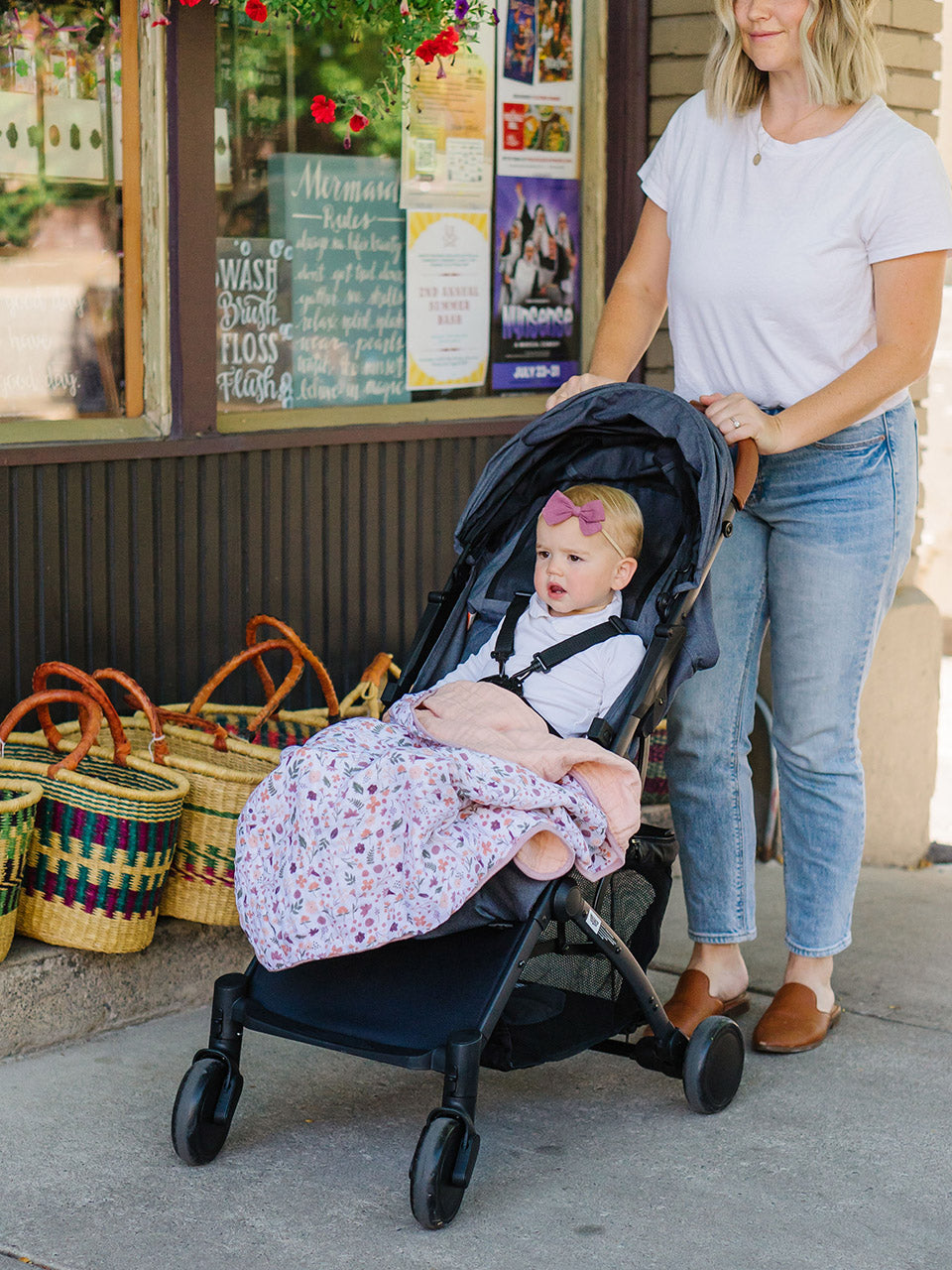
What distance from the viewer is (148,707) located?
3.81m

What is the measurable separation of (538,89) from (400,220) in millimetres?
707

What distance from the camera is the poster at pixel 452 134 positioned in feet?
16.1

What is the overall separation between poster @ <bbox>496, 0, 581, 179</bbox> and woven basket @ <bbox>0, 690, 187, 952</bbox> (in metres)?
2.42

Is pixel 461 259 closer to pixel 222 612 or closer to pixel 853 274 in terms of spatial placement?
pixel 222 612

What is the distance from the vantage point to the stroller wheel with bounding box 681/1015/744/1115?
3.33m

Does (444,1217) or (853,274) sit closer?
(444,1217)

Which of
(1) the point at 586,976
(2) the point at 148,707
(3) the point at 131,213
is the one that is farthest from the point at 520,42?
(1) the point at 586,976

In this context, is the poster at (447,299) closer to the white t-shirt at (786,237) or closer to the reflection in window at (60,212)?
the reflection in window at (60,212)

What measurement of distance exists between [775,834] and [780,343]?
2234 millimetres

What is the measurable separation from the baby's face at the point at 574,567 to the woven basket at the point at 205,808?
0.89 metres

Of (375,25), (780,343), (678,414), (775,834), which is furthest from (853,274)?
(775,834)

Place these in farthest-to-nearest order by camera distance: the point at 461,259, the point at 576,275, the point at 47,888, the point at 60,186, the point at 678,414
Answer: the point at 576,275, the point at 461,259, the point at 60,186, the point at 47,888, the point at 678,414

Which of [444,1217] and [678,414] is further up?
[678,414]

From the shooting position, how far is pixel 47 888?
369cm
